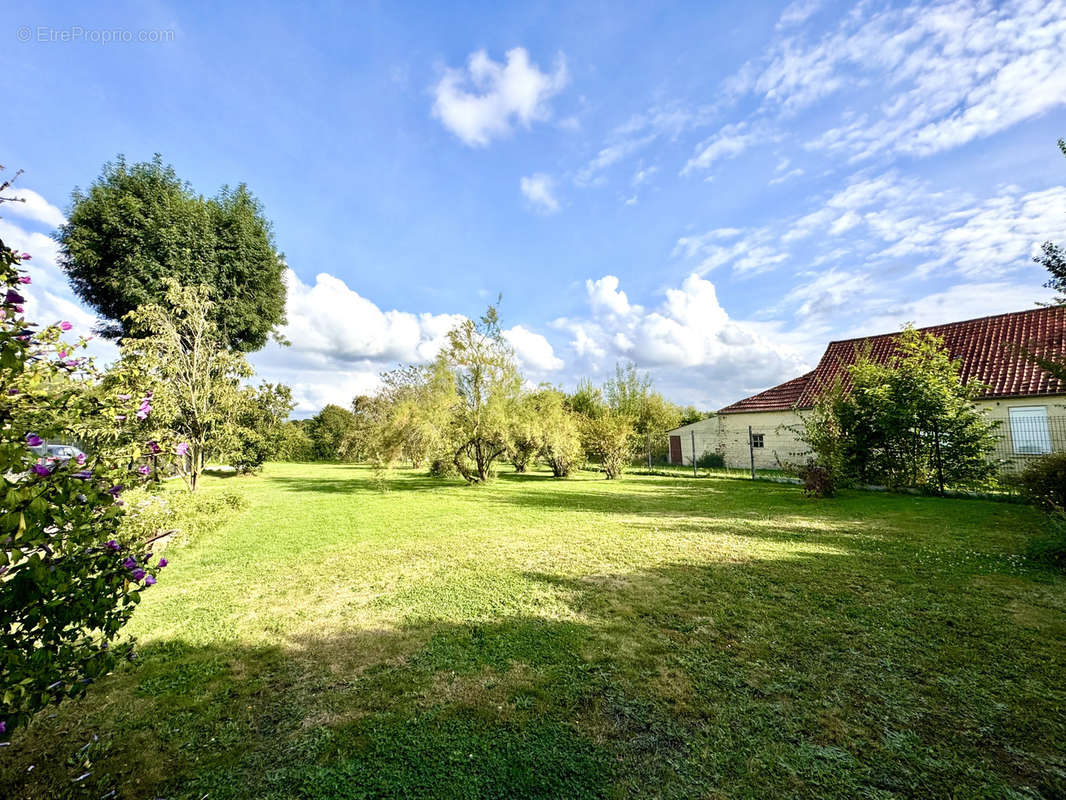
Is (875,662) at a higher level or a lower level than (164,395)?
lower

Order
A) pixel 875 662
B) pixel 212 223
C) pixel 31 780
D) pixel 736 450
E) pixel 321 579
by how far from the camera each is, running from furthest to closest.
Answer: pixel 736 450
pixel 212 223
pixel 321 579
pixel 875 662
pixel 31 780

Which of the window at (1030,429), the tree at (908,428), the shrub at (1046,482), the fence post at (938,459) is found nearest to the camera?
the shrub at (1046,482)

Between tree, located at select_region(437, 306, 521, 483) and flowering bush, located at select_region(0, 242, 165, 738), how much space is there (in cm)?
1240

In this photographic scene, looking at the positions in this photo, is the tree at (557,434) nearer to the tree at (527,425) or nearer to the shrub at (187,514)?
the tree at (527,425)

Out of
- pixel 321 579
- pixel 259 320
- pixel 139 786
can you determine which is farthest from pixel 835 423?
pixel 259 320

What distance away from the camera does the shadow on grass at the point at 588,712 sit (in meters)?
2.00

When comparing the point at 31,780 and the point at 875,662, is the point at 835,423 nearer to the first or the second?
the point at 875,662

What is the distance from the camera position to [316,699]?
2.69 meters

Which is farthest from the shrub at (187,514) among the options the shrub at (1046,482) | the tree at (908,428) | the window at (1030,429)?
the window at (1030,429)

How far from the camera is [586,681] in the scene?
278 cm

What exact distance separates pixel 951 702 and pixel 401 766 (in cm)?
313

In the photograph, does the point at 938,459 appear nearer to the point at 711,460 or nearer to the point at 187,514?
the point at 711,460

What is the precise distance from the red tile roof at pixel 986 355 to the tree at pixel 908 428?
213 centimetres

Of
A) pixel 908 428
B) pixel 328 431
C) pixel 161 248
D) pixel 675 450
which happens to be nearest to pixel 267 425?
pixel 161 248
